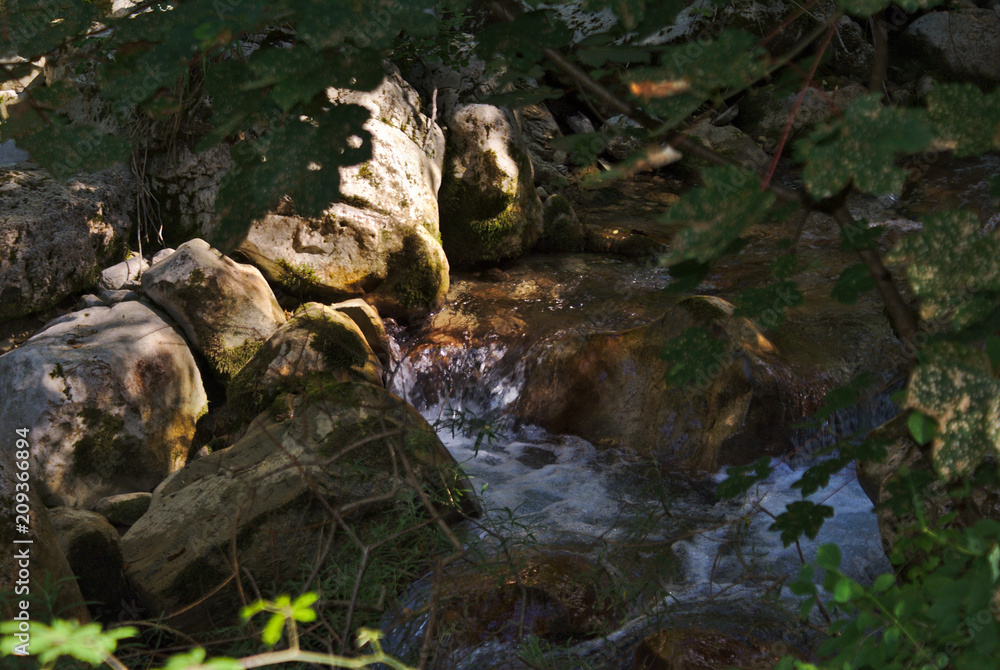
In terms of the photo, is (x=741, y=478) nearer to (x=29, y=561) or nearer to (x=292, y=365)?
(x=29, y=561)

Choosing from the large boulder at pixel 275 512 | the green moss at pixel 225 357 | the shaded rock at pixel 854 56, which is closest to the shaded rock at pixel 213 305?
the green moss at pixel 225 357

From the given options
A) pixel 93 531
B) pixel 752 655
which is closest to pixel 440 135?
pixel 93 531

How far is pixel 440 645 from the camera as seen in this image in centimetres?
210

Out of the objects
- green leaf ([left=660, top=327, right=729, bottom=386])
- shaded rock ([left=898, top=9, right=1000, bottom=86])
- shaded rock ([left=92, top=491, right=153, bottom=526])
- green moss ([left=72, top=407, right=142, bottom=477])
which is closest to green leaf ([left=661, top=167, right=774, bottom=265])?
green leaf ([left=660, top=327, right=729, bottom=386])

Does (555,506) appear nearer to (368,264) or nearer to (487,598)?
(487,598)

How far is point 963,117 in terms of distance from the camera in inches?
40.9

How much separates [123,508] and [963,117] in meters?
4.34

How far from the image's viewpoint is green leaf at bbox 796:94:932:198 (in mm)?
835

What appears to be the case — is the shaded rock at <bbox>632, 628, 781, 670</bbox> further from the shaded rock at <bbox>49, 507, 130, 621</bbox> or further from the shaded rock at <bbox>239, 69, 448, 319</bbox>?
the shaded rock at <bbox>239, 69, 448, 319</bbox>

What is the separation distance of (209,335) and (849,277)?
489 cm

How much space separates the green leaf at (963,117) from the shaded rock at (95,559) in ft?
10.9

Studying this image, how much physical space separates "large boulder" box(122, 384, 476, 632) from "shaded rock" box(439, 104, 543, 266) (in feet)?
12.5

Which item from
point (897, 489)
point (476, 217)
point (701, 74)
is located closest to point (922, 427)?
point (897, 489)

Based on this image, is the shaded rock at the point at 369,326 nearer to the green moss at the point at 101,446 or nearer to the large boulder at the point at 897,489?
the green moss at the point at 101,446
